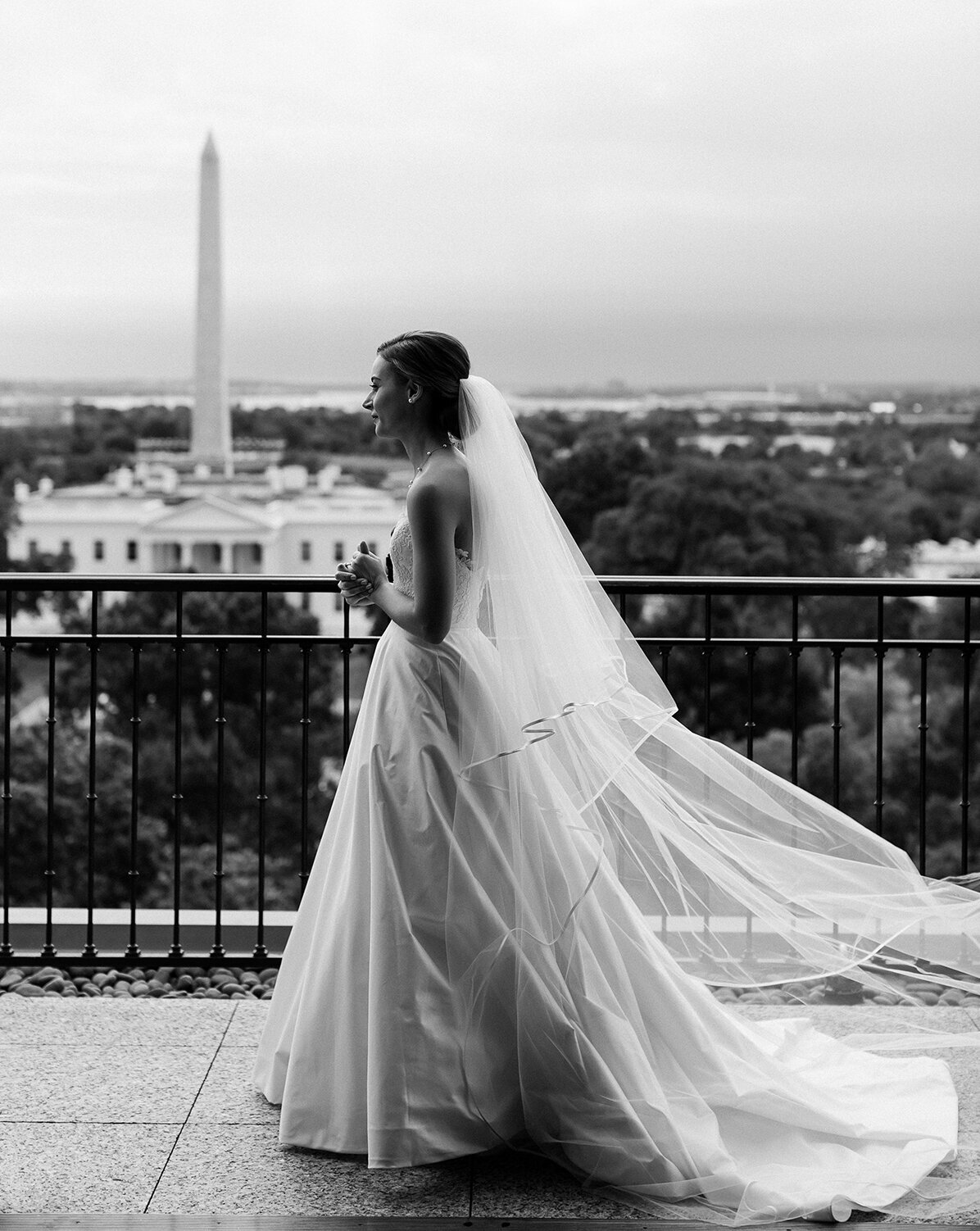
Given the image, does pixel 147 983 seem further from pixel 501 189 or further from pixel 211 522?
pixel 501 189

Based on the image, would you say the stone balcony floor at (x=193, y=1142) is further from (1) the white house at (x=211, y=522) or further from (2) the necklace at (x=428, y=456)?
(1) the white house at (x=211, y=522)

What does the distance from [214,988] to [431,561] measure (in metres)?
1.73

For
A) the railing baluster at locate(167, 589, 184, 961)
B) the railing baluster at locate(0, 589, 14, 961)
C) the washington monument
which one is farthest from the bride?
the washington monument

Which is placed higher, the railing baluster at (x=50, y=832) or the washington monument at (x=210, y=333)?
the washington monument at (x=210, y=333)

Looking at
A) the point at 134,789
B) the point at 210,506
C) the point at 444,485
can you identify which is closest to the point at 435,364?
the point at 444,485

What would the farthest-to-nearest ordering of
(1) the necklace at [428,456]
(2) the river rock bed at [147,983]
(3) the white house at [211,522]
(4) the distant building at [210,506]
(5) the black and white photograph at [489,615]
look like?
(4) the distant building at [210,506] < (3) the white house at [211,522] < (2) the river rock bed at [147,983] < (1) the necklace at [428,456] < (5) the black and white photograph at [489,615]

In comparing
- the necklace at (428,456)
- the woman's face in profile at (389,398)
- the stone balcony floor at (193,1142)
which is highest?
the woman's face in profile at (389,398)

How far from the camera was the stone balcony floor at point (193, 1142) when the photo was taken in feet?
7.09

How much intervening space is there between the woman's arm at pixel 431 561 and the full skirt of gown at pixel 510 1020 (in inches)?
2.8

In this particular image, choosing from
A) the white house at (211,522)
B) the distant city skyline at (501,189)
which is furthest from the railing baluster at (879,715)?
the distant city skyline at (501,189)

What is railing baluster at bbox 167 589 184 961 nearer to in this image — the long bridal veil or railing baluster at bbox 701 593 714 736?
the long bridal veil

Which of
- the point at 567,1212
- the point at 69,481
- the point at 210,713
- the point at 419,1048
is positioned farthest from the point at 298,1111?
the point at 69,481

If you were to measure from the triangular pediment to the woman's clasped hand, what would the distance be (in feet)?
104

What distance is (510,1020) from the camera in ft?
7.50
